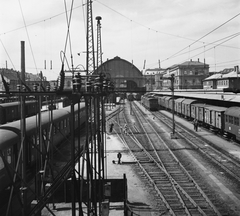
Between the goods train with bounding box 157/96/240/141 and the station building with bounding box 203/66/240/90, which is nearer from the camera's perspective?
the goods train with bounding box 157/96/240/141

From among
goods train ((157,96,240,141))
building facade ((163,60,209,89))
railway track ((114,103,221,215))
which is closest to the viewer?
railway track ((114,103,221,215))

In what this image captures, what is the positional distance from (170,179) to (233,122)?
10.4m

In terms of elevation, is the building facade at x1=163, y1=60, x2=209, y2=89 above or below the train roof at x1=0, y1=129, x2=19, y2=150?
above

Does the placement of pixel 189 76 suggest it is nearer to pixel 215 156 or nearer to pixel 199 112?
pixel 199 112

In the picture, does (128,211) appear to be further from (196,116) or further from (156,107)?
(156,107)

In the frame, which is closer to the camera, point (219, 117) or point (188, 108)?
point (219, 117)

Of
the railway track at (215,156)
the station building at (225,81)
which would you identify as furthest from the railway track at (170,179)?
the station building at (225,81)

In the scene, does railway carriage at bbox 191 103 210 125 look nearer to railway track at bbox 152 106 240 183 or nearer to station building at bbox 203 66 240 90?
railway track at bbox 152 106 240 183

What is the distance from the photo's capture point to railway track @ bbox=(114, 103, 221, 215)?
436 inches

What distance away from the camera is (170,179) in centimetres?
1423

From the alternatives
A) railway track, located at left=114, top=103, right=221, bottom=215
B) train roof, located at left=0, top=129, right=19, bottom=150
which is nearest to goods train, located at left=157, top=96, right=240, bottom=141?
railway track, located at left=114, top=103, right=221, bottom=215

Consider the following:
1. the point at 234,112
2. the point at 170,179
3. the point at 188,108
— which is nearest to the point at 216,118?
the point at 234,112

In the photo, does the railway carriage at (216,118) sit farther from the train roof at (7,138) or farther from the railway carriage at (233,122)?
the train roof at (7,138)

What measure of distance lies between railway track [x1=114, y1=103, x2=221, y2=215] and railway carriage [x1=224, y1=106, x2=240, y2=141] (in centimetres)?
545
